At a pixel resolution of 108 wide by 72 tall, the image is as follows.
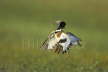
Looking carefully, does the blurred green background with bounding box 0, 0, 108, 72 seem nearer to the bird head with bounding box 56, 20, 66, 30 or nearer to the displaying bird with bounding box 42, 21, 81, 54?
the displaying bird with bounding box 42, 21, 81, 54

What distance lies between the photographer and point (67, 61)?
1235 centimetres

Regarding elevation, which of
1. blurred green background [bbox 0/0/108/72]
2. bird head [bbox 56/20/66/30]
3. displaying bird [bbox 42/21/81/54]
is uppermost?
bird head [bbox 56/20/66/30]

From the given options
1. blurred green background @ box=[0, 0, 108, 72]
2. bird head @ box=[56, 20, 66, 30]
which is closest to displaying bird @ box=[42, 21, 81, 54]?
bird head @ box=[56, 20, 66, 30]

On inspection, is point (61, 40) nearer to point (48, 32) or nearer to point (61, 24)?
point (61, 24)

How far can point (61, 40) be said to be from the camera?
12430mm

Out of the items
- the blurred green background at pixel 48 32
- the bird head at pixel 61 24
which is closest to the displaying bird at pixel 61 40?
the bird head at pixel 61 24

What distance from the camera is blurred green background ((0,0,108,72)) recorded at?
1220 cm

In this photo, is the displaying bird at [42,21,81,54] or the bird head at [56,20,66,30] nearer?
the displaying bird at [42,21,81,54]

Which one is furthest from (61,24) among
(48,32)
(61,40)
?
(48,32)

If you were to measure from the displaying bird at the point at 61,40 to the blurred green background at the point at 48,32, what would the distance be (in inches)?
5.9

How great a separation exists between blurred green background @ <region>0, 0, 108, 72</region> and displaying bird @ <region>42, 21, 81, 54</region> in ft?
0.49

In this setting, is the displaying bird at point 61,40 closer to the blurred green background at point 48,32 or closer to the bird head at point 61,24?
the bird head at point 61,24

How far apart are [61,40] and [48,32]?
23.3ft

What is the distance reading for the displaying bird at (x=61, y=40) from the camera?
1228 cm
